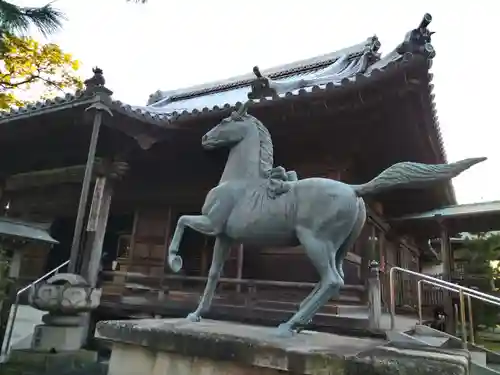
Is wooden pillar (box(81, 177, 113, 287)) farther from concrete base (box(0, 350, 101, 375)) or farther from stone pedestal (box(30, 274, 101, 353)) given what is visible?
concrete base (box(0, 350, 101, 375))

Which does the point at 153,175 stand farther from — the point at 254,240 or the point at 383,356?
the point at 383,356

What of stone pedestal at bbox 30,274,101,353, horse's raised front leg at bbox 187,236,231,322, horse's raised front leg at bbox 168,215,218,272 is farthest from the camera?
stone pedestal at bbox 30,274,101,353

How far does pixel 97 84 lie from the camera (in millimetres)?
5738

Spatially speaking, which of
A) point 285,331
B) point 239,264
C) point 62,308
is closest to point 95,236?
point 62,308

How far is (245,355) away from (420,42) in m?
3.82

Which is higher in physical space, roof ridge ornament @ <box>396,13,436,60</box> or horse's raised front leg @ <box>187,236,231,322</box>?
roof ridge ornament @ <box>396,13,436,60</box>

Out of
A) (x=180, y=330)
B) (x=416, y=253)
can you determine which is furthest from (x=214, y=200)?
(x=416, y=253)

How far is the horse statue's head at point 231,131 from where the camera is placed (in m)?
3.59

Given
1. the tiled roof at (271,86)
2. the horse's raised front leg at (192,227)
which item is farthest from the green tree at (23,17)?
the horse's raised front leg at (192,227)

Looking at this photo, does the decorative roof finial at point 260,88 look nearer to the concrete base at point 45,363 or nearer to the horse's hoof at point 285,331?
the horse's hoof at point 285,331

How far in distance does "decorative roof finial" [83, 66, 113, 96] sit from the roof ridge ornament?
408 cm

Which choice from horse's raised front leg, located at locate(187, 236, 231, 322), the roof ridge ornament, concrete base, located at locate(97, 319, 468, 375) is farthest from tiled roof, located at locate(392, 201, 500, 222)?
concrete base, located at locate(97, 319, 468, 375)

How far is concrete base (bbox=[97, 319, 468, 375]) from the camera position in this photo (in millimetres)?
1933

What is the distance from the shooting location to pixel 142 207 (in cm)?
895
